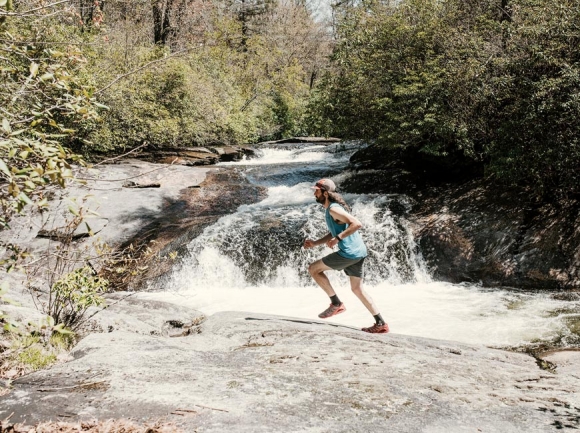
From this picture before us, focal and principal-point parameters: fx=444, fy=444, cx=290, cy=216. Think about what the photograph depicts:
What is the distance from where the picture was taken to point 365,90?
14.6 m

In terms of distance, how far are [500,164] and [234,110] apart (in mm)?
18545

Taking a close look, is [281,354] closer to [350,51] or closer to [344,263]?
[344,263]

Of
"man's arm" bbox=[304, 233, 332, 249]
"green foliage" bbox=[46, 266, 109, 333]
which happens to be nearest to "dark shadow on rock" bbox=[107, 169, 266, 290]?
"green foliage" bbox=[46, 266, 109, 333]

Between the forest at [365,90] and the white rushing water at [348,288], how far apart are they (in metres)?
2.95

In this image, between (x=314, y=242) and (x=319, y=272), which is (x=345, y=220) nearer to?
(x=314, y=242)

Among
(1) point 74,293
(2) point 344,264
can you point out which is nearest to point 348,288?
(2) point 344,264

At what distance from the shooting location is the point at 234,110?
1042 inches

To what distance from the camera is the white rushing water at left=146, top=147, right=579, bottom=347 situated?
7715 millimetres

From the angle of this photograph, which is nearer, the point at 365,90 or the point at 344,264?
the point at 344,264

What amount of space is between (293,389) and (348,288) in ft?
23.3

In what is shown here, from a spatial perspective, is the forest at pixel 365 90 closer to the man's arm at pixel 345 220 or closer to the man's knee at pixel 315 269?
the man's arm at pixel 345 220

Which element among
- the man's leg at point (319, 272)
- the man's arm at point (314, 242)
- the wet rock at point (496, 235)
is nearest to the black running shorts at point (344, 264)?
the man's leg at point (319, 272)

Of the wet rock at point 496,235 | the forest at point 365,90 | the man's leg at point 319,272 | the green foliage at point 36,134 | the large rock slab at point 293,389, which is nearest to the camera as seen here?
the green foliage at point 36,134

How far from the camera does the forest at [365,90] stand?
342cm
